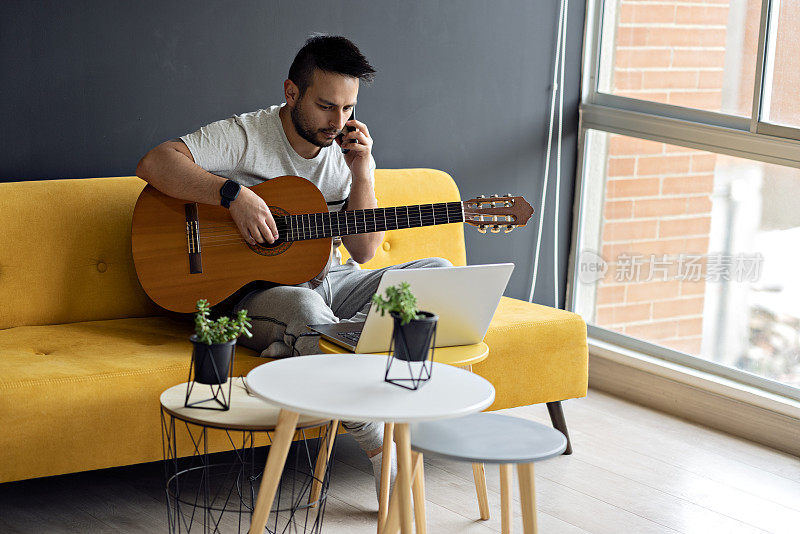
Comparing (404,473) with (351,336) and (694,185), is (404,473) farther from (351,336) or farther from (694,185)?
(694,185)

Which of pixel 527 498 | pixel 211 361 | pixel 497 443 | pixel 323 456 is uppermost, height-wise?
pixel 211 361

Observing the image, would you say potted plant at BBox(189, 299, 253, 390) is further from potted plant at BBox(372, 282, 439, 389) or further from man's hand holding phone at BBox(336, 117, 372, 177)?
man's hand holding phone at BBox(336, 117, 372, 177)

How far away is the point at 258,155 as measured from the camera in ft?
8.91

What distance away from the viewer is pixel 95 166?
300cm

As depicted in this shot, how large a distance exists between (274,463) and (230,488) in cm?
86

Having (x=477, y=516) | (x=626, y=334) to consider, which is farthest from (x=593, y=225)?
(x=477, y=516)

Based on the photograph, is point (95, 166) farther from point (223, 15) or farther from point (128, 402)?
point (128, 402)

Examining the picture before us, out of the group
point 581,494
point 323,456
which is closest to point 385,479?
point 323,456

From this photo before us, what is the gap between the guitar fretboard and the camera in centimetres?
264

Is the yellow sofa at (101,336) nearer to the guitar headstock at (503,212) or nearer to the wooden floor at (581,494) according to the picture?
the wooden floor at (581,494)

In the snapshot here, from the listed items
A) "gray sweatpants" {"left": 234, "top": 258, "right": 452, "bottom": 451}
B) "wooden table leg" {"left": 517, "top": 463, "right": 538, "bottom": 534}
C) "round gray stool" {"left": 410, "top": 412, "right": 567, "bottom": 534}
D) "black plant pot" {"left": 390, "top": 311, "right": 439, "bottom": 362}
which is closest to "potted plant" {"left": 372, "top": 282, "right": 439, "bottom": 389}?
"black plant pot" {"left": 390, "top": 311, "right": 439, "bottom": 362}

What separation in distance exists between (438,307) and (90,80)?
1.42 metres

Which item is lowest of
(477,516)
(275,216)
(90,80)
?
(477,516)

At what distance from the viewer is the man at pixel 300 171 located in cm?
252
